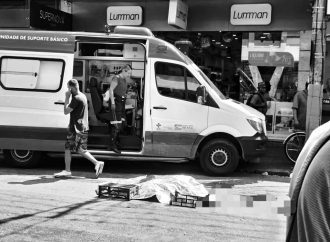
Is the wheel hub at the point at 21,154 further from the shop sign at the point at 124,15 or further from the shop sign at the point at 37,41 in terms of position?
the shop sign at the point at 124,15

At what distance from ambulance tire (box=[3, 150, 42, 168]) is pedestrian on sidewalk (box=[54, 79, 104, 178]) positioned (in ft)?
3.43

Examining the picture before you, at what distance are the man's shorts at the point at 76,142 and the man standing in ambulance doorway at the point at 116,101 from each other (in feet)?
2.49

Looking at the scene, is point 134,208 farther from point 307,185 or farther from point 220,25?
point 220,25

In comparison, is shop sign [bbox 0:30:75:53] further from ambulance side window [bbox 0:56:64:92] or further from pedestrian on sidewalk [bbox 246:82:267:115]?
pedestrian on sidewalk [bbox 246:82:267:115]

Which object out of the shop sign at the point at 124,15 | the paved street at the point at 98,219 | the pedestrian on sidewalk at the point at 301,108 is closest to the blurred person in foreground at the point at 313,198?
the paved street at the point at 98,219

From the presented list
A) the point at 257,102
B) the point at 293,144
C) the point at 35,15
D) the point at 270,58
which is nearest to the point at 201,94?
the point at 293,144

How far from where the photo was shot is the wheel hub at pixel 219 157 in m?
8.70

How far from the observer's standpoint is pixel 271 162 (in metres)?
10.2

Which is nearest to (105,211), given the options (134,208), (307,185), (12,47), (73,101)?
(134,208)

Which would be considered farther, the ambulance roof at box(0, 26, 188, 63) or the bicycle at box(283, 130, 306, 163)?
the bicycle at box(283, 130, 306, 163)

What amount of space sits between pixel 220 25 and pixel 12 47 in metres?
6.89

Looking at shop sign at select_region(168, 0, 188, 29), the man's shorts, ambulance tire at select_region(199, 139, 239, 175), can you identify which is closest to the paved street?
the man's shorts

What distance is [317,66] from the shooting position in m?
9.07

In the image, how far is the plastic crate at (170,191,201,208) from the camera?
620 cm
